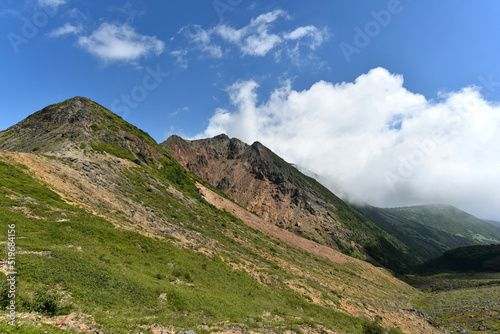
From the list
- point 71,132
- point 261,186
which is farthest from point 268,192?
point 71,132

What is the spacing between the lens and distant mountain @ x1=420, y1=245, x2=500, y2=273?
148 metres

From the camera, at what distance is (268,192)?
14388 cm

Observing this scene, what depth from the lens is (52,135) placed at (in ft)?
194

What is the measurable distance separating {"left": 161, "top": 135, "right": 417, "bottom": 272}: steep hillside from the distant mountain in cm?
2531

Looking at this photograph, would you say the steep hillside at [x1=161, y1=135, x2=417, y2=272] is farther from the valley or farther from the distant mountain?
the valley

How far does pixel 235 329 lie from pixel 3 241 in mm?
19944

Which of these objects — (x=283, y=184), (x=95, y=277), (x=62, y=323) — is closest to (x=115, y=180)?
(x=95, y=277)

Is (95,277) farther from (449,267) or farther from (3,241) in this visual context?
(449,267)

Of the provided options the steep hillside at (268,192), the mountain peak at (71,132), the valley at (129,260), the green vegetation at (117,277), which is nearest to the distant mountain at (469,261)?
the steep hillside at (268,192)

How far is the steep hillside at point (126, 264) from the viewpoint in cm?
1394

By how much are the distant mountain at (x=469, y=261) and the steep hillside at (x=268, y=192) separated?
83.0 ft

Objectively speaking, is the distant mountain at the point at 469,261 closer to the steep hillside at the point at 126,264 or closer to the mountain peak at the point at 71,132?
the steep hillside at the point at 126,264

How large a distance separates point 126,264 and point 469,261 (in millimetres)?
243727

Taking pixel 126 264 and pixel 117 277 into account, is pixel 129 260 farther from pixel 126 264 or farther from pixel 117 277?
pixel 117 277
